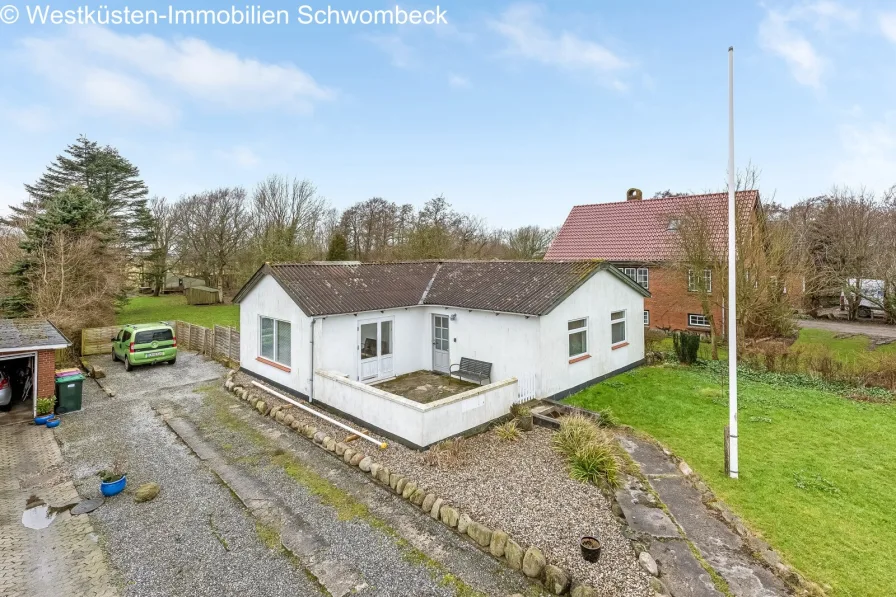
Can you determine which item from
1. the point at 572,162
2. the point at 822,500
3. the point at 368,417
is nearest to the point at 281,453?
the point at 368,417

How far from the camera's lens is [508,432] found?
32.0ft

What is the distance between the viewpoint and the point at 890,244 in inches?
977

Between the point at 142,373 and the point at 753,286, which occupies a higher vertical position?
the point at 753,286

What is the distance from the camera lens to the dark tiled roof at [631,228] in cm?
2083

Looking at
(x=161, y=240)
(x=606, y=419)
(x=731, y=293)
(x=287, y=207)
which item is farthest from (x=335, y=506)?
(x=161, y=240)

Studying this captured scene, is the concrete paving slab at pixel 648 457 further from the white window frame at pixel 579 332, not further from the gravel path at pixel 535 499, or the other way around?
the white window frame at pixel 579 332

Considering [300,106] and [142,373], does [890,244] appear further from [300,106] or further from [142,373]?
[142,373]

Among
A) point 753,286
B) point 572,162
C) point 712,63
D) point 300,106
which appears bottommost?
point 753,286

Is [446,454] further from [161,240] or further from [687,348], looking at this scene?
[161,240]

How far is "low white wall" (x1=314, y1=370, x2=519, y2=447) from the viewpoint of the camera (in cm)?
919

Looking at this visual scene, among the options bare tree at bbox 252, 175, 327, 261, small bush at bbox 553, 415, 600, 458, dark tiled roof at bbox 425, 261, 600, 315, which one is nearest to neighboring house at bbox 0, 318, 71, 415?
dark tiled roof at bbox 425, 261, 600, 315

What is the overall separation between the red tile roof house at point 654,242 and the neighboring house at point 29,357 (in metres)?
23.9

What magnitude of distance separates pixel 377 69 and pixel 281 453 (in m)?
16.8

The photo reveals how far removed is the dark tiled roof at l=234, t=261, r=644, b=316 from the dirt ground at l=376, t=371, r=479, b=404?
2429mm
